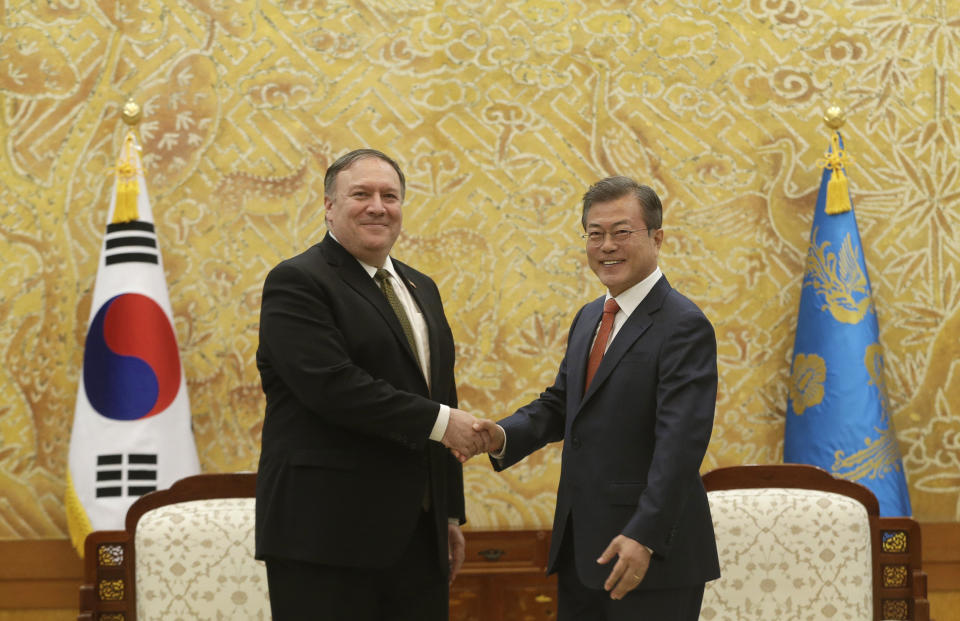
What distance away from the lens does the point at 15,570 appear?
12.3 ft

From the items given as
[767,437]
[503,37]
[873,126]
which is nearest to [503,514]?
[767,437]

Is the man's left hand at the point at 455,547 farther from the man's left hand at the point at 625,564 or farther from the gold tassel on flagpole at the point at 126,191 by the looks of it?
the gold tassel on flagpole at the point at 126,191

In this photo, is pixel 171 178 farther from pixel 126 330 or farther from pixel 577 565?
pixel 577 565

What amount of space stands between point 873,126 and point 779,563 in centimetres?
214

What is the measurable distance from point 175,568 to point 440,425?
106cm

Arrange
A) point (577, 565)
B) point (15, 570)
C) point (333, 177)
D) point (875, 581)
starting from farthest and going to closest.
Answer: point (15, 570) → point (875, 581) → point (333, 177) → point (577, 565)

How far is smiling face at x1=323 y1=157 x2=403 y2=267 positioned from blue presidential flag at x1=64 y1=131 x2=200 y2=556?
1.54m

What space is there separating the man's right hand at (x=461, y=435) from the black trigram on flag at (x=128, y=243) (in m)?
1.92

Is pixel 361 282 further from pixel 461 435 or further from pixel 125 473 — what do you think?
pixel 125 473

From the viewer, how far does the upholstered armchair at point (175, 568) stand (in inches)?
104

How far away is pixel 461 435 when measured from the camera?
2.23m

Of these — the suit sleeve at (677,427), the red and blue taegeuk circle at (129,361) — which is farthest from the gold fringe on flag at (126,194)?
the suit sleeve at (677,427)

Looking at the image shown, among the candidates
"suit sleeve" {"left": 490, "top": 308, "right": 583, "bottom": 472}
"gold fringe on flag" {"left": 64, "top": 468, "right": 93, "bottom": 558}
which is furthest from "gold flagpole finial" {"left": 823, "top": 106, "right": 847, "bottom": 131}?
"gold fringe on flag" {"left": 64, "top": 468, "right": 93, "bottom": 558}

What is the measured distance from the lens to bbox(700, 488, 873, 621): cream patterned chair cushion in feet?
9.02
